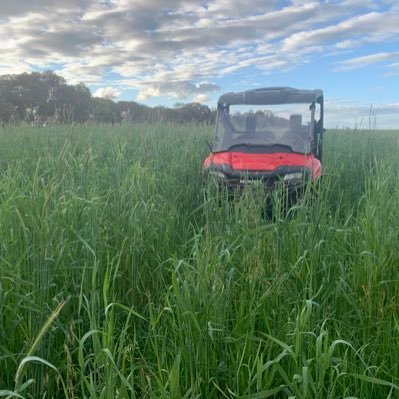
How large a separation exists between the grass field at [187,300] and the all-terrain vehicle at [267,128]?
1672 mm

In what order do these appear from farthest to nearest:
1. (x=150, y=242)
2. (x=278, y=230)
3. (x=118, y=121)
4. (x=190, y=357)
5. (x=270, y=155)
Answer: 1. (x=118, y=121)
2. (x=270, y=155)
3. (x=150, y=242)
4. (x=278, y=230)
5. (x=190, y=357)

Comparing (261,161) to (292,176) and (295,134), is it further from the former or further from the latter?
(295,134)

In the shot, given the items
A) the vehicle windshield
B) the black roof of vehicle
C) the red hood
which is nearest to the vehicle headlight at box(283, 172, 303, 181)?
the red hood

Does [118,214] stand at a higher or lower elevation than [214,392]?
higher

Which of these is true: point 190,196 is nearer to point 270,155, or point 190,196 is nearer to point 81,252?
point 270,155

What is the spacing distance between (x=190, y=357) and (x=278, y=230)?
1326 millimetres

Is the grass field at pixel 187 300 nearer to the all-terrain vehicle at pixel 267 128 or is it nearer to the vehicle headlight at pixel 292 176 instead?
the vehicle headlight at pixel 292 176

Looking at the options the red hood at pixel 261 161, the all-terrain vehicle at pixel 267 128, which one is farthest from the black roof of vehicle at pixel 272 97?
the red hood at pixel 261 161

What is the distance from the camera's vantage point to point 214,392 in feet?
6.66

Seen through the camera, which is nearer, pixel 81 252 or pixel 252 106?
pixel 81 252

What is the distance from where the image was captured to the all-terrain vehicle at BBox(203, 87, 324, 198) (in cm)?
564

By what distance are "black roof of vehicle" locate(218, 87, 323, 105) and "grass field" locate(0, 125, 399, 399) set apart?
8.27 feet

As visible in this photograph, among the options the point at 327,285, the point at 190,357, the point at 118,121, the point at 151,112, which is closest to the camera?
the point at 190,357

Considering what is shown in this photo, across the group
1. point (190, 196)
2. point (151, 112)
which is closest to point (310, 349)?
point (190, 196)
